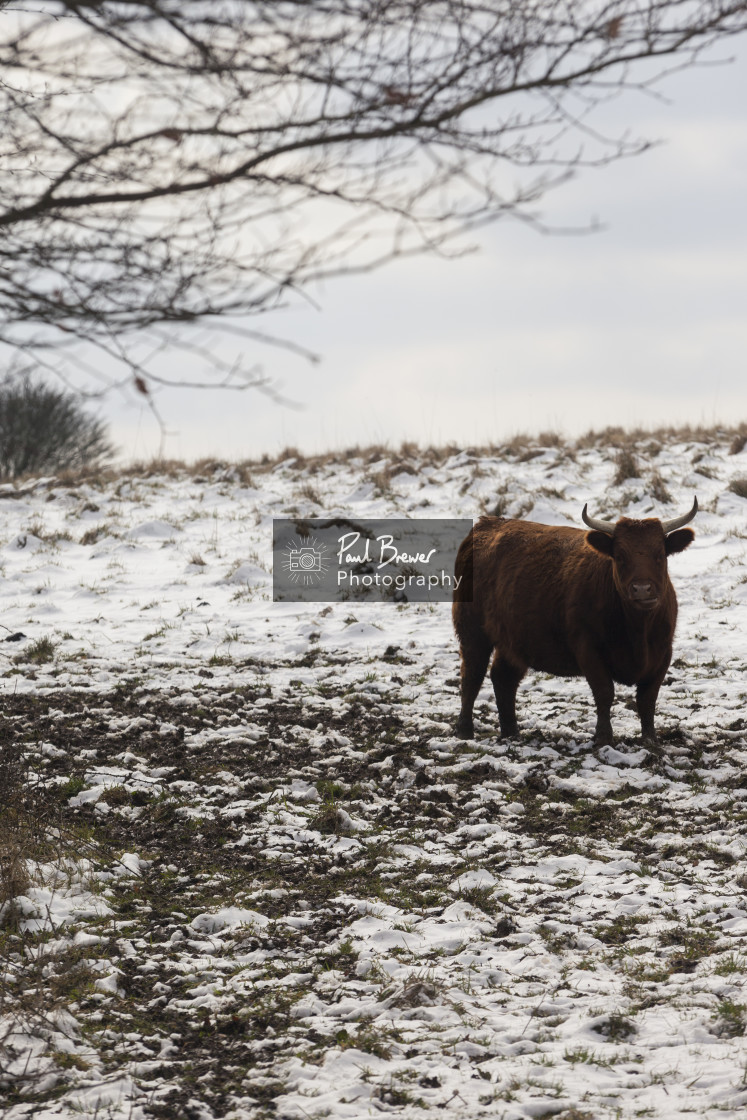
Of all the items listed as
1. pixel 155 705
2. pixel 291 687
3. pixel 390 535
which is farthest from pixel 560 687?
pixel 390 535

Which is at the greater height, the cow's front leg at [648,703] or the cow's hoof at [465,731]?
the cow's front leg at [648,703]

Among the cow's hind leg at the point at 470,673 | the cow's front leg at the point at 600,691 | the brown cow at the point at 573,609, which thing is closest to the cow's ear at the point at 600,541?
the brown cow at the point at 573,609

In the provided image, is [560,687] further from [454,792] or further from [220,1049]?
[220,1049]

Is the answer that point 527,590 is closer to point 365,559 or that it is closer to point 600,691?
point 600,691

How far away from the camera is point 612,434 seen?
61.5ft

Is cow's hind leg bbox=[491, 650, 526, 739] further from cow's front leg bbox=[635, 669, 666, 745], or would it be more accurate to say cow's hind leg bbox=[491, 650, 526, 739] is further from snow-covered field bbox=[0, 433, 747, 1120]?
cow's front leg bbox=[635, 669, 666, 745]

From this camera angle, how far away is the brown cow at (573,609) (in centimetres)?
728

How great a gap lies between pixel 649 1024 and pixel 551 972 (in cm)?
58

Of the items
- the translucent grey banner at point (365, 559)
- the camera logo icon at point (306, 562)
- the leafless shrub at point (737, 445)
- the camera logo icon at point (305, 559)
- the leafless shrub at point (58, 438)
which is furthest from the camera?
the leafless shrub at point (58, 438)

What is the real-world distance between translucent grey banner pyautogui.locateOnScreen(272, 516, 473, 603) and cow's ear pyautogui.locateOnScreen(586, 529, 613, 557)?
13.7ft

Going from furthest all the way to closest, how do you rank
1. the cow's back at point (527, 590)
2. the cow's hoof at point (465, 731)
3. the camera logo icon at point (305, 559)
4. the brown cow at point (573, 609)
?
→ the camera logo icon at point (305, 559) < the cow's hoof at point (465, 731) < the cow's back at point (527, 590) < the brown cow at point (573, 609)

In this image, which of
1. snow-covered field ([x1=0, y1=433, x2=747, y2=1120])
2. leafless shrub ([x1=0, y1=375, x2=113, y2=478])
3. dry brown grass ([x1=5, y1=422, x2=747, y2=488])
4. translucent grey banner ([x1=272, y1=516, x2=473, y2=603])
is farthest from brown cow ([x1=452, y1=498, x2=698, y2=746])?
leafless shrub ([x1=0, y1=375, x2=113, y2=478])

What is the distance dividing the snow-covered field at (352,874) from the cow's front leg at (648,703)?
0.59ft

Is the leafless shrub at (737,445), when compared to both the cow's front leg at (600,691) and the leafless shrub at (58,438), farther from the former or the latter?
the leafless shrub at (58,438)
